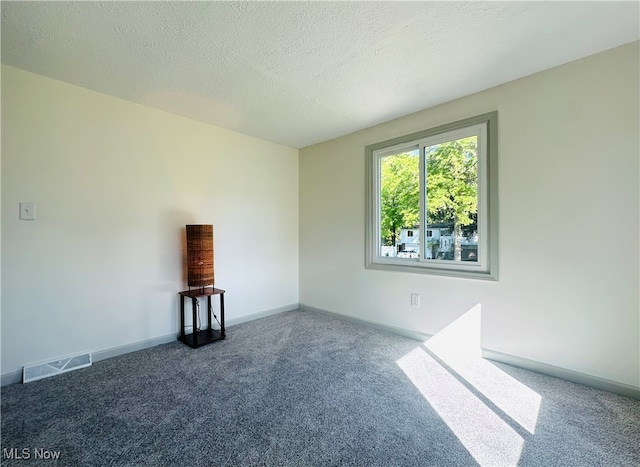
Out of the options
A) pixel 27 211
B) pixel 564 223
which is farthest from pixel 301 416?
pixel 27 211

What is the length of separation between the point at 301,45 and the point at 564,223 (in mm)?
2344

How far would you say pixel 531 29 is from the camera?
5.78 feet

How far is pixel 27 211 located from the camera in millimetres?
2180

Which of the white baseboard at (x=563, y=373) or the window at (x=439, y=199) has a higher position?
the window at (x=439, y=199)

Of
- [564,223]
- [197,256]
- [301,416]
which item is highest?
[564,223]

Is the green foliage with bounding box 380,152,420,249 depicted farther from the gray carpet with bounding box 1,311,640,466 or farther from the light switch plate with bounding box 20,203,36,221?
the light switch plate with bounding box 20,203,36,221

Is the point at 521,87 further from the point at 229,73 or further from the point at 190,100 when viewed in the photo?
the point at 190,100

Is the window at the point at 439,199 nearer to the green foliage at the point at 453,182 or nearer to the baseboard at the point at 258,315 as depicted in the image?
the green foliage at the point at 453,182

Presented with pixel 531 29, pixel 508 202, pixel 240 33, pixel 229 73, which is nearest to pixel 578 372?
pixel 508 202

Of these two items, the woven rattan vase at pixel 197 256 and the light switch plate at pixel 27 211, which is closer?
the light switch plate at pixel 27 211

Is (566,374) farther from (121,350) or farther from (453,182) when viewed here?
(121,350)

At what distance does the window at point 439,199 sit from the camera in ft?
8.29

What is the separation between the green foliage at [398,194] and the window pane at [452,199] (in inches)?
5.9

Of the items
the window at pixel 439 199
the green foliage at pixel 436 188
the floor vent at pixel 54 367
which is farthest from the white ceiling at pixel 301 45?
the floor vent at pixel 54 367
